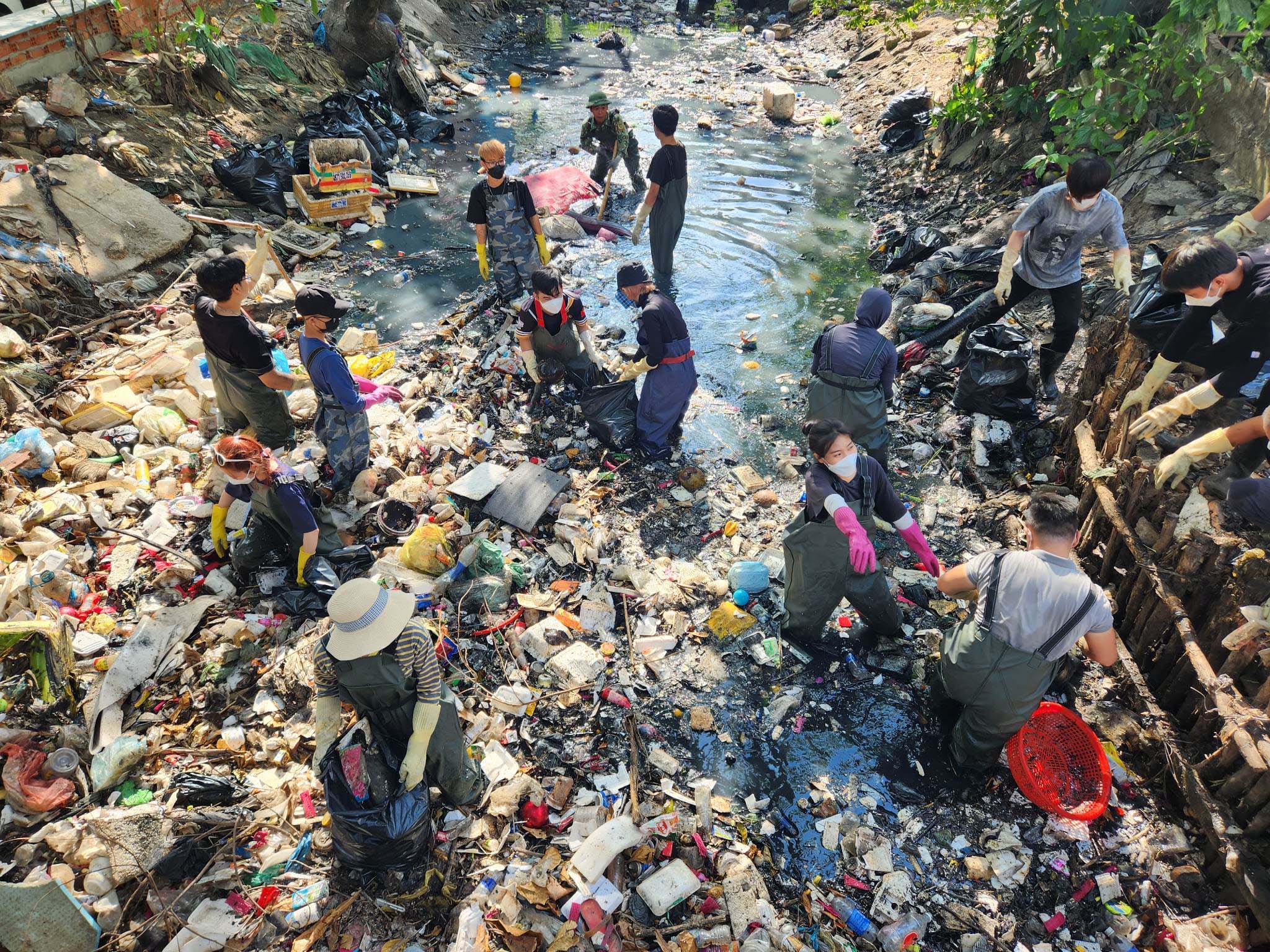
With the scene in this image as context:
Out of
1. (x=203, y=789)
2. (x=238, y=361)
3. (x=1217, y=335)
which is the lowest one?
(x=203, y=789)

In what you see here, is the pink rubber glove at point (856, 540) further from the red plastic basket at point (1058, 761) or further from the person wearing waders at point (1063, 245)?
the person wearing waders at point (1063, 245)

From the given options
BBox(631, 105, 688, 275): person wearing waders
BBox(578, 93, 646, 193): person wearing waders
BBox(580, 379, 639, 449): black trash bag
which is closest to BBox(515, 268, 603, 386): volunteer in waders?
BBox(580, 379, 639, 449): black trash bag

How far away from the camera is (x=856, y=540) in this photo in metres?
3.64

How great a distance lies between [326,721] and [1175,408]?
5.02 meters

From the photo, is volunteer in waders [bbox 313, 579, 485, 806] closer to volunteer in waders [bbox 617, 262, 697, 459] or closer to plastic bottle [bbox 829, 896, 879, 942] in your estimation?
plastic bottle [bbox 829, 896, 879, 942]

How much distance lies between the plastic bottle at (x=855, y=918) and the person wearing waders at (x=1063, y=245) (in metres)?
4.40

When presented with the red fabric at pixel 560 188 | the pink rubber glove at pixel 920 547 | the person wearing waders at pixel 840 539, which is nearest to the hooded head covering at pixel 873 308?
the person wearing waders at pixel 840 539

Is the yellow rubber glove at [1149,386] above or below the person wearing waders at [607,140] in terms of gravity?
below

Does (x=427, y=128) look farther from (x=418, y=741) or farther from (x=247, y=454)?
(x=418, y=741)

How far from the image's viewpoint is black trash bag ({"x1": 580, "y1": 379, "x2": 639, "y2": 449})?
5613 mm

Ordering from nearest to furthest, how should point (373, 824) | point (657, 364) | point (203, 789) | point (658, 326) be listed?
point (373, 824)
point (203, 789)
point (658, 326)
point (657, 364)

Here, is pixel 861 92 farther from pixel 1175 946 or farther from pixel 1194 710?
pixel 1175 946

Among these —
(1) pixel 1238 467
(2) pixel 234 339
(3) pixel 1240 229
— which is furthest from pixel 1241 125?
(2) pixel 234 339

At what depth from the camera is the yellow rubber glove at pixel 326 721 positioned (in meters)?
3.21
